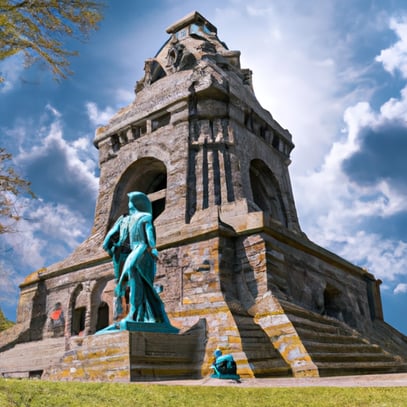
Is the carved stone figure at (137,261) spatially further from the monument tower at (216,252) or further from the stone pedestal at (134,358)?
the monument tower at (216,252)

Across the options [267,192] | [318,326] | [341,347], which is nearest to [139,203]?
[318,326]

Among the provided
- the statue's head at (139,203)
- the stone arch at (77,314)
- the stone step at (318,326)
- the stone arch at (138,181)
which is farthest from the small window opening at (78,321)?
the stone step at (318,326)

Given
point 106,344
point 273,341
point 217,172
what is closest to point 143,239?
point 106,344

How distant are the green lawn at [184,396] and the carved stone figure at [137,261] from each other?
3.33m

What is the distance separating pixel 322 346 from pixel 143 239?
4.46 m

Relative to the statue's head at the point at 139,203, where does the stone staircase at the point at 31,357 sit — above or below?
below

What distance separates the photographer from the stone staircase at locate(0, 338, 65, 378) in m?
13.1

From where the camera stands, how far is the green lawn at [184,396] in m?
4.83

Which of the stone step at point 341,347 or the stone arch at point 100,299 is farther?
the stone arch at point 100,299

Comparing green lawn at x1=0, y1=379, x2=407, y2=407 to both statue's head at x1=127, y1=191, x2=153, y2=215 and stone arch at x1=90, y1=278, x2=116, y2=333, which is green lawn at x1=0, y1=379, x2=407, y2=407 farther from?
stone arch at x1=90, y1=278, x2=116, y2=333

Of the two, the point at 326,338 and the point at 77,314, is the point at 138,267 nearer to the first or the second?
the point at 326,338

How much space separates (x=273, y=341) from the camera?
10.1m

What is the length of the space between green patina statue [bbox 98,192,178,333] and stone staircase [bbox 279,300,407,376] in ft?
9.31

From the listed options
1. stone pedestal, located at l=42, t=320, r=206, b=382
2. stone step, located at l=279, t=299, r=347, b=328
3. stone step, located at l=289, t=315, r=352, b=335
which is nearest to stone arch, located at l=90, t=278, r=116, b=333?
stone pedestal, located at l=42, t=320, r=206, b=382
